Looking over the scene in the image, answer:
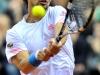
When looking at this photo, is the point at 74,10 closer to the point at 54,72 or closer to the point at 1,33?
the point at 54,72

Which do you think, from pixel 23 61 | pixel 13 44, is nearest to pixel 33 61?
pixel 23 61

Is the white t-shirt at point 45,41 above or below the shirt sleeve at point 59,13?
below

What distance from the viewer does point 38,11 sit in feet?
15.2

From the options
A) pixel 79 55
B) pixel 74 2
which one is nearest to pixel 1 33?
pixel 79 55

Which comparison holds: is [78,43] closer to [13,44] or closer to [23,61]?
[13,44]

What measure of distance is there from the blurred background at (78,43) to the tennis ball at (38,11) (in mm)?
2035

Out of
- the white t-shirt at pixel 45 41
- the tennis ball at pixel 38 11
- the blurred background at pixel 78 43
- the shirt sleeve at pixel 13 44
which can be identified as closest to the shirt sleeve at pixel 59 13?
the white t-shirt at pixel 45 41

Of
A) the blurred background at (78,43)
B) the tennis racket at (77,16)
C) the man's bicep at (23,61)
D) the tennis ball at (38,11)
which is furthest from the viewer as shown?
the blurred background at (78,43)

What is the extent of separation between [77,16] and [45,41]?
16.5 inches

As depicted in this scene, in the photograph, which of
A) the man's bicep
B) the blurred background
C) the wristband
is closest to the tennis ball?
the man's bicep

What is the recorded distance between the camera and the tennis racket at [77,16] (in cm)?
425

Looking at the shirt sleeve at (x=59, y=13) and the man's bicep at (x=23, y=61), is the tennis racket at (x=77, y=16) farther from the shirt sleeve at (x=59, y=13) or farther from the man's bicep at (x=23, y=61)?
the man's bicep at (x=23, y=61)

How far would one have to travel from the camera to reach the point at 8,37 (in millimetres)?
4820

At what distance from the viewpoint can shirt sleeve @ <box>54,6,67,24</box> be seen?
4.59m
